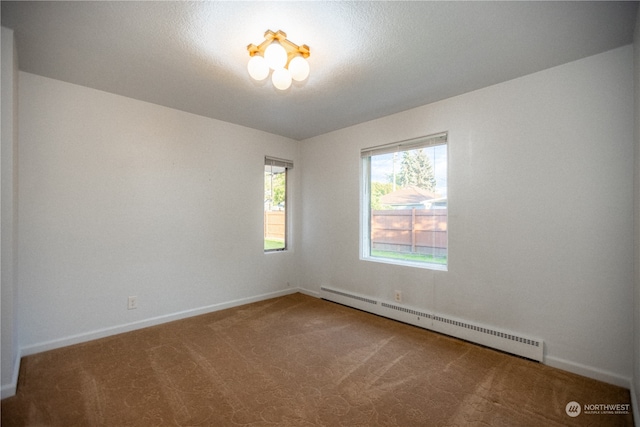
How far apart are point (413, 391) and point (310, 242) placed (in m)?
2.69

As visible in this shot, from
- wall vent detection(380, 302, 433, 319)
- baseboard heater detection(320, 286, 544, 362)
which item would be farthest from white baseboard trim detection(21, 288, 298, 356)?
wall vent detection(380, 302, 433, 319)

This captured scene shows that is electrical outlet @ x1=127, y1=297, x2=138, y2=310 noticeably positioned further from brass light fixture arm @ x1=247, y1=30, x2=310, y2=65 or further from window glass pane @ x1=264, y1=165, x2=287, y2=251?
brass light fixture arm @ x1=247, y1=30, x2=310, y2=65

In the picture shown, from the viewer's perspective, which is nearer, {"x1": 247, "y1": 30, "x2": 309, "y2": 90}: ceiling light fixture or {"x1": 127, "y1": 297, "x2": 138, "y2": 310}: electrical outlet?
{"x1": 247, "y1": 30, "x2": 309, "y2": 90}: ceiling light fixture

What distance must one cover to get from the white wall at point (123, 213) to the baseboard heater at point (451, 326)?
4.91ft

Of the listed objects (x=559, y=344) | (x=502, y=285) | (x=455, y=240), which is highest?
(x=455, y=240)

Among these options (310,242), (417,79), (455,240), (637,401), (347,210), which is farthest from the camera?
(310,242)

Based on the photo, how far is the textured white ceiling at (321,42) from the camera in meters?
1.70

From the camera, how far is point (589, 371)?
2.13 meters

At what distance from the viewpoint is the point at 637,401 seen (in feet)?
5.65

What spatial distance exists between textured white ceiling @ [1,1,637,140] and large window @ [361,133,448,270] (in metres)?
0.66

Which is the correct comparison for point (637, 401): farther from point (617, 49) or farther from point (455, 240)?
point (617, 49)

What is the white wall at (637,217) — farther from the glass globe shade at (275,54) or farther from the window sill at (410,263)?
the glass globe shade at (275,54)

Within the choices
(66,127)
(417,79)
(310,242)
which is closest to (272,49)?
(417,79)

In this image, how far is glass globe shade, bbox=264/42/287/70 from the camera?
182cm
